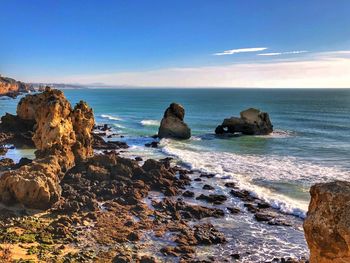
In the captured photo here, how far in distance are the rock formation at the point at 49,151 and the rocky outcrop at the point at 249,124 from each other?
2659cm

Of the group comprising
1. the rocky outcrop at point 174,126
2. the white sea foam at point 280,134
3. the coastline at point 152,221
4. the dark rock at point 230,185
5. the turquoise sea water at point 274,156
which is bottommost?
the coastline at point 152,221

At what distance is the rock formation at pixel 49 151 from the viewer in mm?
26656

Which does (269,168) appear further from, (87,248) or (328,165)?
(87,248)

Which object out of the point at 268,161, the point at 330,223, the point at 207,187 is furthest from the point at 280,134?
the point at 330,223

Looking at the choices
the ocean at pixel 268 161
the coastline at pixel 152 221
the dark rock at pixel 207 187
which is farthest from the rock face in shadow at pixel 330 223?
the dark rock at pixel 207 187

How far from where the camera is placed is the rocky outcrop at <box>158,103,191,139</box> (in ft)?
212

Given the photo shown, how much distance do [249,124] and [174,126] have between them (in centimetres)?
1376

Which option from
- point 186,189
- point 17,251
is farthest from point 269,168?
point 17,251

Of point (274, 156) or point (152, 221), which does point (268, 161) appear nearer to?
point (274, 156)

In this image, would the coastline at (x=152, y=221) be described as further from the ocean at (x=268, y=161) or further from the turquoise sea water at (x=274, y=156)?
the turquoise sea water at (x=274, y=156)

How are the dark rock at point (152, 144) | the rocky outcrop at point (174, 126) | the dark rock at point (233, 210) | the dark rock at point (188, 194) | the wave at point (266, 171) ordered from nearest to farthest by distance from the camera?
the dark rock at point (233, 210) < the wave at point (266, 171) < the dark rock at point (188, 194) < the dark rock at point (152, 144) < the rocky outcrop at point (174, 126)

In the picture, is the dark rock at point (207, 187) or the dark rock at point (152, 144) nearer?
the dark rock at point (207, 187)

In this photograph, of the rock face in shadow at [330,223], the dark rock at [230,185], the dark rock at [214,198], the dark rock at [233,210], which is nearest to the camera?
the rock face in shadow at [330,223]

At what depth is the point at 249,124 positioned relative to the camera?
2734 inches
